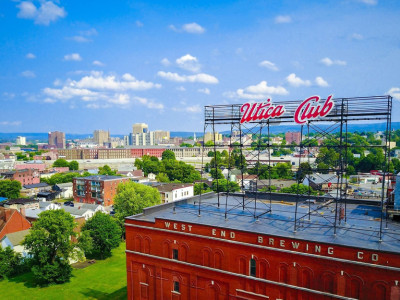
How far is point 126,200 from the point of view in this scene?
73625 millimetres

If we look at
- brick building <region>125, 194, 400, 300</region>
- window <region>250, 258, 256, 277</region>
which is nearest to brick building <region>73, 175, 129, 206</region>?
brick building <region>125, 194, 400, 300</region>

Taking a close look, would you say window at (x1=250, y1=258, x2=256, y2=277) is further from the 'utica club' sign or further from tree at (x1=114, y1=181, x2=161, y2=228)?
tree at (x1=114, y1=181, x2=161, y2=228)

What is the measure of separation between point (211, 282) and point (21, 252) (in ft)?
144

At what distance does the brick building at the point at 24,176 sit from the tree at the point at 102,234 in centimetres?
Answer: 9650

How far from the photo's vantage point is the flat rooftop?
30.2 m

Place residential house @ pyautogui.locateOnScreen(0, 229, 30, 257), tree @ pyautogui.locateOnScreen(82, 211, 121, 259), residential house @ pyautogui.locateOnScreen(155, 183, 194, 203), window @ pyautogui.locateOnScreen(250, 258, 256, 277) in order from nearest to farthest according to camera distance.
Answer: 1. window @ pyautogui.locateOnScreen(250, 258, 256, 277)
2. residential house @ pyautogui.locateOnScreen(0, 229, 30, 257)
3. tree @ pyautogui.locateOnScreen(82, 211, 121, 259)
4. residential house @ pyautogui.locateOnScreen(155, 183, 194, 203)

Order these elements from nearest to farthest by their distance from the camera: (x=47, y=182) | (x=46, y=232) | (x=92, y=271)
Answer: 1. (x=46, y=232)
2. (x=92, y=271)
3. (x=47, y=182)

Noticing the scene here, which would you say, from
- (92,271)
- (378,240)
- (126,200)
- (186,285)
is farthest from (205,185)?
(378,240)

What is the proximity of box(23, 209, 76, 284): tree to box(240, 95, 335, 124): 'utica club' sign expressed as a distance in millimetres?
33872

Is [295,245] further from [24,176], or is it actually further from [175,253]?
[24,176]

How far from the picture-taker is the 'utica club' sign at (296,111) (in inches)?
1281

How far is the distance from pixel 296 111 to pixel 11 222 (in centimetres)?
5889

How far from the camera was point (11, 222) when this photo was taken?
209 ft

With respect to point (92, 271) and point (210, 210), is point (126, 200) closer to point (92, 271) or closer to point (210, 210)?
point (92, 271)
